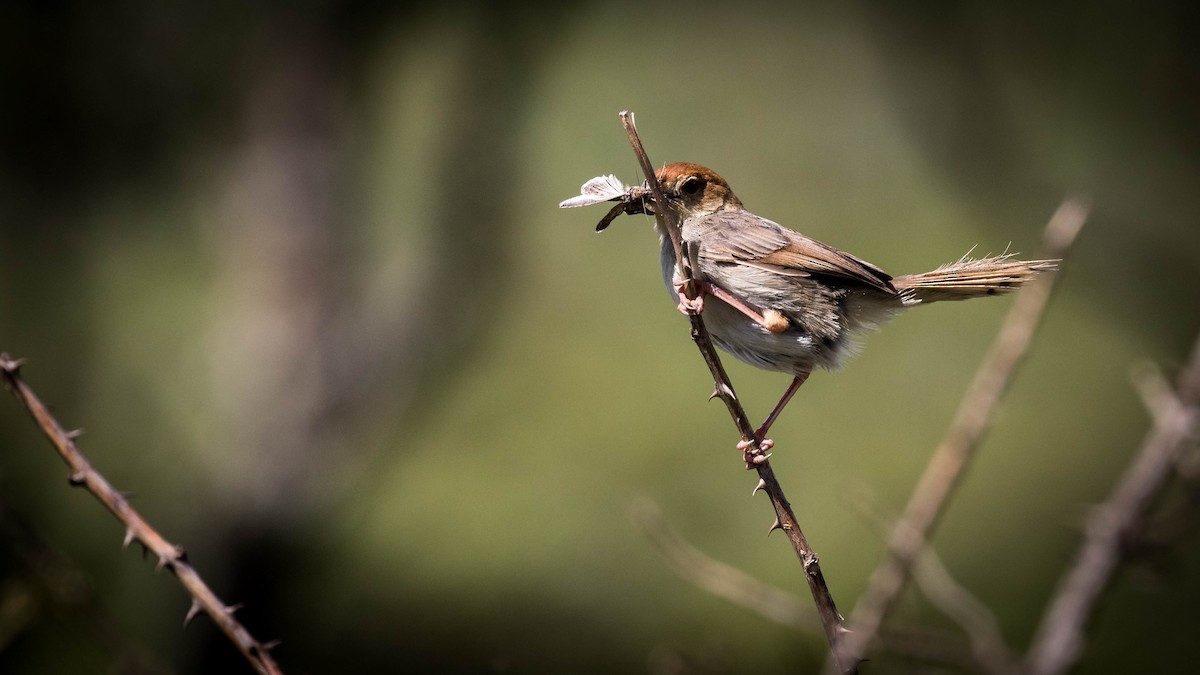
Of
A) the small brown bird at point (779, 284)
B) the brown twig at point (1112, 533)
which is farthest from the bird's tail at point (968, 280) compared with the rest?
the brown twig at point (1112, 533)

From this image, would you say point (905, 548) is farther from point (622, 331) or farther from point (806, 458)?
point (622, 331)

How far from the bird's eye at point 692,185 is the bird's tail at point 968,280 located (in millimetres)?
602

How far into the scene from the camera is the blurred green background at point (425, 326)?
188 inches

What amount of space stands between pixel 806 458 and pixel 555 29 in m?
5.17

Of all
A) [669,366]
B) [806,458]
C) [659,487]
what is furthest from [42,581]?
[669,366]

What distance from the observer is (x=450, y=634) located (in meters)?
7.54

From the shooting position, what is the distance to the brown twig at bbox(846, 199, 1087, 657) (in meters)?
1.55

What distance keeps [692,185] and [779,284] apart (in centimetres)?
38

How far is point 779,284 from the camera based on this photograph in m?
2.73

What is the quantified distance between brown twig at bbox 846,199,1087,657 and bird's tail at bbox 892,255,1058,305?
61cm

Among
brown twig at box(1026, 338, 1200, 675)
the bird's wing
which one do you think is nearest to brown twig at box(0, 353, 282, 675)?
brown twig at box(1026, 338, 1200, 675)

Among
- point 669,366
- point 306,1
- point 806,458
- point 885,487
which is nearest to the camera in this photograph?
point 306,1

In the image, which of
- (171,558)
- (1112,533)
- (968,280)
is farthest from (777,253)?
(171,558)

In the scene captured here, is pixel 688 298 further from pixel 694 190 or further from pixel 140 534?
pixel 140 534
